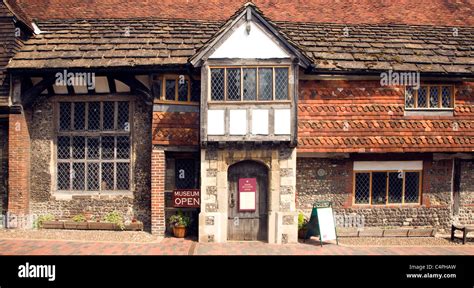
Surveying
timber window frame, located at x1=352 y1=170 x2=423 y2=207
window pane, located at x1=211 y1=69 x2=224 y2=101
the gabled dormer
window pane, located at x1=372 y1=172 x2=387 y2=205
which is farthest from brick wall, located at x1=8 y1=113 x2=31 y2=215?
window pane, located at x1=372 y1=172 x2=387 y2=205

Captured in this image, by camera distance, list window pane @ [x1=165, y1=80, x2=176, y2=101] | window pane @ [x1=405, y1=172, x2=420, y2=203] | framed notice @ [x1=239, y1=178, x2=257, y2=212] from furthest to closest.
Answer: window pane @ [x1=405, y1=172, x2=420, y2=203] < window pane @ [x1=165, y1=80, x2=176, y2=101] < framed notice @ [x1=239, y1=178, x2=257, y2=212]

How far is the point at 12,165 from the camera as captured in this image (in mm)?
9398

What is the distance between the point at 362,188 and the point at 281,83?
482 centimetres

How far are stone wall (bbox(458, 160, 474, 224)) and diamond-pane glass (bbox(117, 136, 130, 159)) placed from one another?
39.1 ft

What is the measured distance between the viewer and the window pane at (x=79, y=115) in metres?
9.91

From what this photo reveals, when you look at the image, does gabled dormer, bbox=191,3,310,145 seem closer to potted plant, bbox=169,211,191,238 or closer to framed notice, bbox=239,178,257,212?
framed notice, bbox=239,178,257,212

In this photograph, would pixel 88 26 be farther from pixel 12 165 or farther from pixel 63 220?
pixel 63 220

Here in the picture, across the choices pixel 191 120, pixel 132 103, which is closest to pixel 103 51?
pixel 132 103

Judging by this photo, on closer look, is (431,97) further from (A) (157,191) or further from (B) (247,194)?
(A) (157,191)

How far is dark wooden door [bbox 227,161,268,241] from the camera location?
8820mm

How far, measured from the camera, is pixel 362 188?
10039mm

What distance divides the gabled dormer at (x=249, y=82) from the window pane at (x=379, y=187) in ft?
12.6

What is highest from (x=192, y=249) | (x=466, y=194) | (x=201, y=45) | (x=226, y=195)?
(x=201, y=45)

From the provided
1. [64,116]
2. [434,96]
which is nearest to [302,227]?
[434,96]
